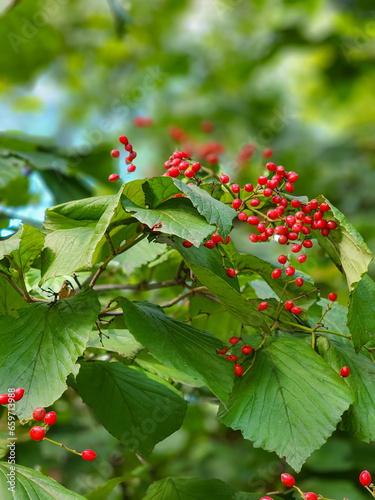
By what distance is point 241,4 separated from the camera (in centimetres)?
300

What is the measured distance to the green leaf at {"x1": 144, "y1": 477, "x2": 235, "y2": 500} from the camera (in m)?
0.77

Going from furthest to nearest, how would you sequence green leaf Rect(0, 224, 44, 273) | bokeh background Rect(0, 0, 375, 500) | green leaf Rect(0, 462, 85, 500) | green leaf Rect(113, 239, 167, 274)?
bokeh background Rect(0, 0, 375, 500) < green leaf Rect(113, 239, 167, 274) < green leaf Rect(0, 224, 44, 273) < green leaf Rect(0, 462, 85, 500)

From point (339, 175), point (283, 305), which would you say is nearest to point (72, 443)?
point (283, 305)

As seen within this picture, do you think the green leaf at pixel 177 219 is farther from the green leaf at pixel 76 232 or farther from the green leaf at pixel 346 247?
the green leaf at pixel 346 247

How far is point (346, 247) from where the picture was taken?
660 millimetres

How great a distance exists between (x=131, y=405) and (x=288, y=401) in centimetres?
22

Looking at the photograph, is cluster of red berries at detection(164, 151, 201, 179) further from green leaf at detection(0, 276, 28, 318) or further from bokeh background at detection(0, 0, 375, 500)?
bokeh background at detection(0, 0, 375, 500)

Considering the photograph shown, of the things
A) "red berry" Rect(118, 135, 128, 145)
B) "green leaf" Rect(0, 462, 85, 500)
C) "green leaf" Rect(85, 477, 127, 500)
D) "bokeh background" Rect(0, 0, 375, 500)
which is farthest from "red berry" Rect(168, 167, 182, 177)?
"bokeh background" Rect(0, 0, 375, 500)

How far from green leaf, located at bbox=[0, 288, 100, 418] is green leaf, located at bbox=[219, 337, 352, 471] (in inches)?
8.3

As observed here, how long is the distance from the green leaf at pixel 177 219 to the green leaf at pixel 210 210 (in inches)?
0.5

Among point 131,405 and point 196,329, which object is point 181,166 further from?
point 131,405

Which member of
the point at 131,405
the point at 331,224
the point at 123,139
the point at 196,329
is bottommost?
the point at 131,405

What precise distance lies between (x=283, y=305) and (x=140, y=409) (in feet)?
0.79

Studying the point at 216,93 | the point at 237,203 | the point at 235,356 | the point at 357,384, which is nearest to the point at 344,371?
the point at 357,384
